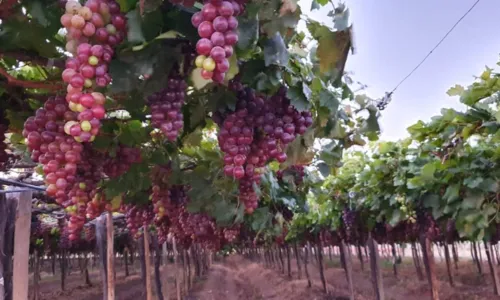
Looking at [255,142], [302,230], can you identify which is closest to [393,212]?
[255,142]

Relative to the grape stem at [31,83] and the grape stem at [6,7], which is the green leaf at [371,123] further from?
the grape stem at [6,7]

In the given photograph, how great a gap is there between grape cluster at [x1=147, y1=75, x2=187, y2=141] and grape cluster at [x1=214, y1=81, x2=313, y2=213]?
27 centimetres

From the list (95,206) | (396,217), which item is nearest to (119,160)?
(95,206)

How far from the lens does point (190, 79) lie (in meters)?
1.79

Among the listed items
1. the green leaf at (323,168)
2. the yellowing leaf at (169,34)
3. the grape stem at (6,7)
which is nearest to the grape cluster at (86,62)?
the yellowing leaf at (169,34)

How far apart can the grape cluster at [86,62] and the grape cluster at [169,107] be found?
1.15 ft

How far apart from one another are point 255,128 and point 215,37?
904 millimetres

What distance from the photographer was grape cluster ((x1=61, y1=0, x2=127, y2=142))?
146 centimetres

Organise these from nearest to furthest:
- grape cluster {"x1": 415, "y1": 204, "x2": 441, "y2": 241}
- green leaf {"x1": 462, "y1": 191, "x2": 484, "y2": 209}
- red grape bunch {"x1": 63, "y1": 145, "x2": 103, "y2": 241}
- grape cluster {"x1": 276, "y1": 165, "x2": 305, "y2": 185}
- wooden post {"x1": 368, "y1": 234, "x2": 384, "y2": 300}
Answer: red grape bunch {"x1": 63, "y1": 145, "x2": 103, "y2": 241}
grape cluster {"x1": 276, "y1": 165, "x2": 305, "y2": 185}
green leaf {"x1": 462, "y1": 191, "x2": 484, "y2": 209}
grape cluster {"x1": 415, "y1": 204, "x2": 441, "y2": 241}
wooden post {"x1": 368, "y1": 234, "x2": 384, "y2": 300}

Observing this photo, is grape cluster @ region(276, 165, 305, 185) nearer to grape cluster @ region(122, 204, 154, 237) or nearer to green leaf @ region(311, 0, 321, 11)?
grape cluster @ region(122, 204, 154, 237)

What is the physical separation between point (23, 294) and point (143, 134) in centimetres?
180

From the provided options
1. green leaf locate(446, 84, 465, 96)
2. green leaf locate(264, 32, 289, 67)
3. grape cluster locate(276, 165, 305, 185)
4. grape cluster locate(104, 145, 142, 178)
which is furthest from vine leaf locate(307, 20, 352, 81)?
green leaf locate(446, 84, 465, 96)

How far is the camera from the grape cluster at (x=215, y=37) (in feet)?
4.33

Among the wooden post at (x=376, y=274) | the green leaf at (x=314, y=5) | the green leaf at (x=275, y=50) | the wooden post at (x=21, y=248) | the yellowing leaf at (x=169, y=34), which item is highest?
the green leaf at (x=314, y=5)
